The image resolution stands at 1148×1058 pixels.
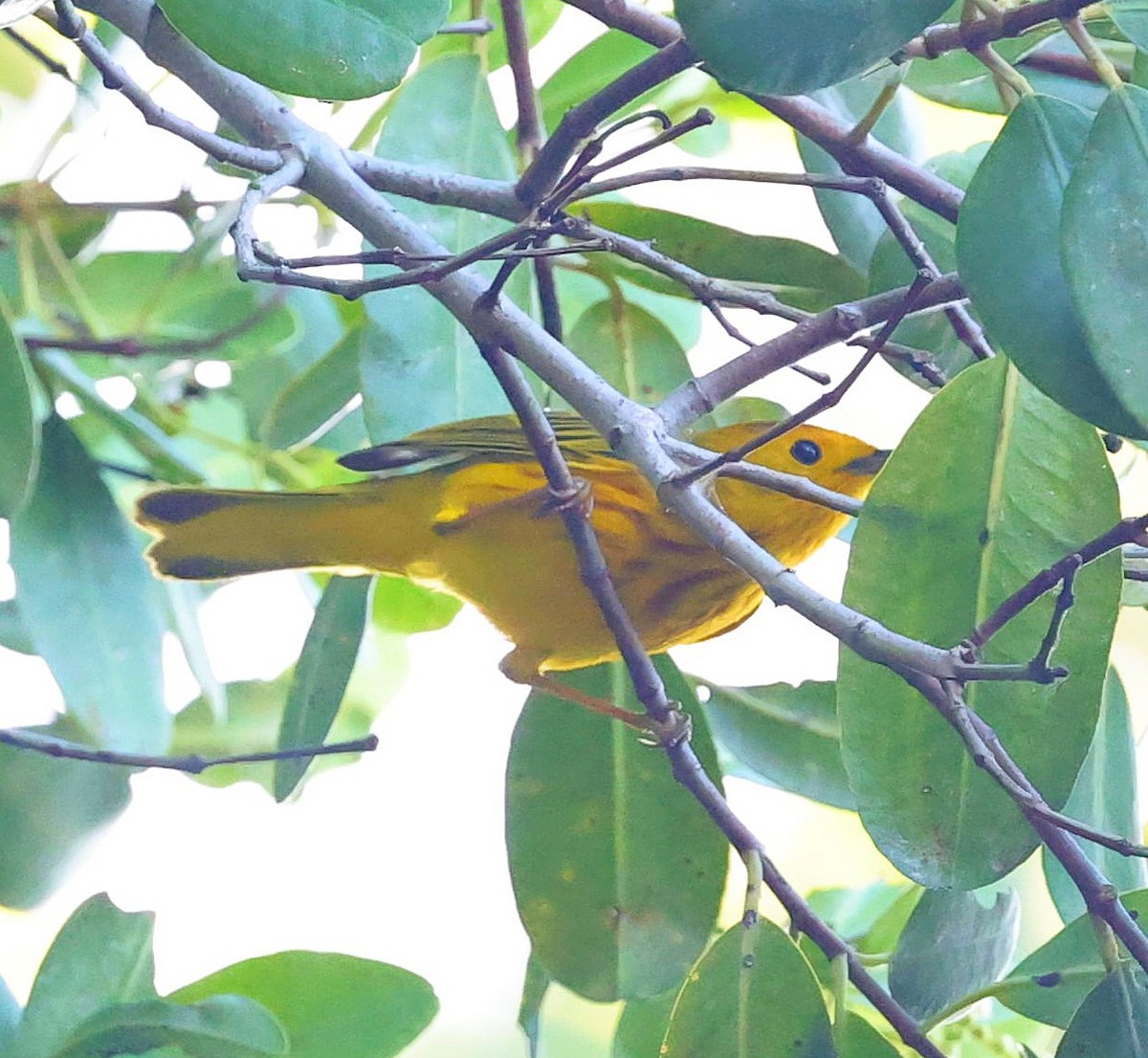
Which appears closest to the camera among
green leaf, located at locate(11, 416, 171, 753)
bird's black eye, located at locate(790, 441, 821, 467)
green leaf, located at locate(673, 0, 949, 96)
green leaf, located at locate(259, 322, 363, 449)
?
green leaf, located at locate(673, 0, 949, 96)

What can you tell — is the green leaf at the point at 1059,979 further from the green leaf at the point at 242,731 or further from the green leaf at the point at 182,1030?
the green leaf at the point at 242,731

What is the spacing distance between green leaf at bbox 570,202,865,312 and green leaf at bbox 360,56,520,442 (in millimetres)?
113

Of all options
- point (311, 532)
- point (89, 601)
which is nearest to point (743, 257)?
point (311, 532)

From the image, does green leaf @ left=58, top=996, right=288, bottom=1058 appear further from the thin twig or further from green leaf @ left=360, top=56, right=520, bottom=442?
green leaf @ left=360, top=56, right=520, bottom=442

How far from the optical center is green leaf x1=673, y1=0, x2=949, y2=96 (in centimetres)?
67

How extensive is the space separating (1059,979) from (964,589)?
32 centimetres

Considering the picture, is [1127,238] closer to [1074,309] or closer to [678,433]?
[1074,309]

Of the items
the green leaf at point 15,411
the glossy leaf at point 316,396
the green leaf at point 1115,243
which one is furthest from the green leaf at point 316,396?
the green leaf at point 1115,243

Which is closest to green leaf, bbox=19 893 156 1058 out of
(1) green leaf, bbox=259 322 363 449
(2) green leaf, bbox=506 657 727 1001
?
(2) green leaf, bbox=506 657 727 1001

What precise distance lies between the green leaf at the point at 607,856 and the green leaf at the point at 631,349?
0.34 m

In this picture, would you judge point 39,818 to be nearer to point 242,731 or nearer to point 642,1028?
point 242,731

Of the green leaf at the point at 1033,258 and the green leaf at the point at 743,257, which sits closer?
the green leaf at the point at 1033,258

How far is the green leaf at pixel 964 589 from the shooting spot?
0.95m

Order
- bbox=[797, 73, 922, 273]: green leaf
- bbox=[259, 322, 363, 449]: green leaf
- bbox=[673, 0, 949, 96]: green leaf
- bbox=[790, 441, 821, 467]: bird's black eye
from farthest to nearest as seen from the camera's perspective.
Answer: bbox=[790, 441, 821, 467]: bird's black eye → bbox=[259, 322, 363, 449]: green leaf → bbox=[797, 73, 922, 273]: green leaf → bbox=[673, 0, 949, 96]: green leaf
